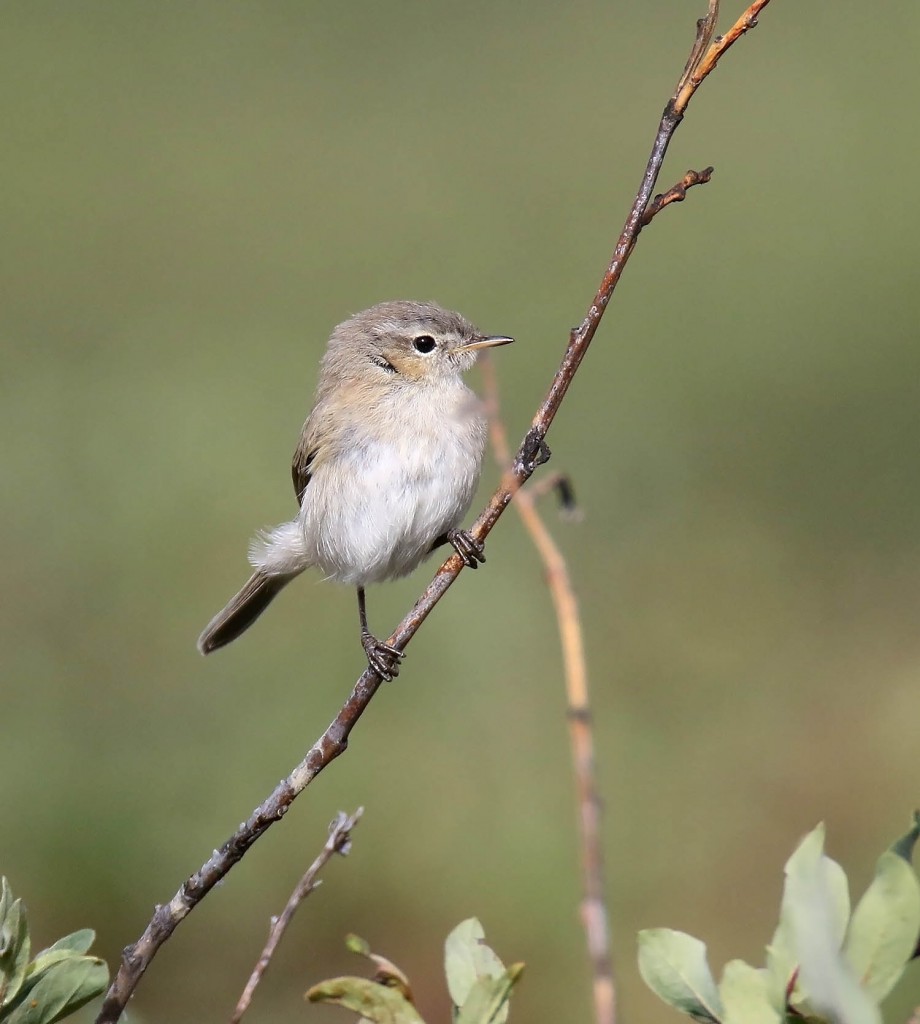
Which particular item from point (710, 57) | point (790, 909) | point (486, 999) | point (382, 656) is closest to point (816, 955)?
point (790, 909)

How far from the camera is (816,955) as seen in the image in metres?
0.86

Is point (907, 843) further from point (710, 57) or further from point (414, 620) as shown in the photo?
point (710, 57)

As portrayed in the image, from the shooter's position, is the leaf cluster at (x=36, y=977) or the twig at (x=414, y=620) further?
the twig at (x=414, y=620)

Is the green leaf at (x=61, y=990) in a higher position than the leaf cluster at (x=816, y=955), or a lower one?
lower

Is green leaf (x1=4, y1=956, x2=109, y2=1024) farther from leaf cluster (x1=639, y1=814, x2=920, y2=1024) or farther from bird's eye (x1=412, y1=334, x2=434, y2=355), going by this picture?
bird's eye (x1=412, y1=334, x2=434, y2=355)

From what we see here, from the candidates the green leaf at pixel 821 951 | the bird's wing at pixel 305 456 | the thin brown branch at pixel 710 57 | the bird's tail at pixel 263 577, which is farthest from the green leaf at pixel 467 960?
the bird's tail at pixel 263 577

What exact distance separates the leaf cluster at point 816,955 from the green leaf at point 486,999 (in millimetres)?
111

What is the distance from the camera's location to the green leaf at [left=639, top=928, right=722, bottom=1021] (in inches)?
45.3

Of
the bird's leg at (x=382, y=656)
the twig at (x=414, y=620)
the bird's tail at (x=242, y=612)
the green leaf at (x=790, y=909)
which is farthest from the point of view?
the bird's tail at (x=242, y=612)

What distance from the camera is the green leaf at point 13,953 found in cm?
128

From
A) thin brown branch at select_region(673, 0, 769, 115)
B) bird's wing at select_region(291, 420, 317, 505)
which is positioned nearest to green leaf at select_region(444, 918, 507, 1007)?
thin brown branch at select_region(673, 0, 769, 115)

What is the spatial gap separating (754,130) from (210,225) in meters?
3.70

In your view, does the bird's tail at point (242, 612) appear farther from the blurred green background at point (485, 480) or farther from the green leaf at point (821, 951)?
the green leaf at point (821, 951)

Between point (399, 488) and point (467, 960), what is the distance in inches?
87.4
